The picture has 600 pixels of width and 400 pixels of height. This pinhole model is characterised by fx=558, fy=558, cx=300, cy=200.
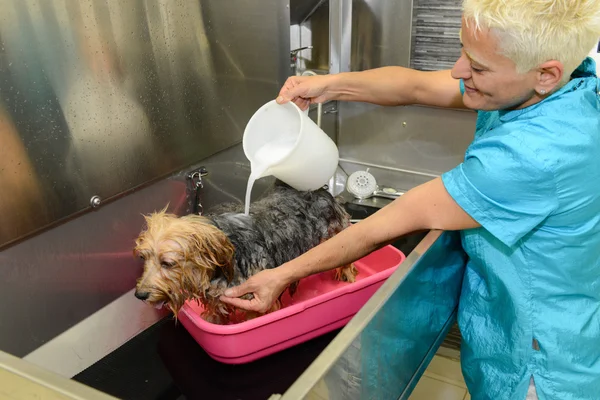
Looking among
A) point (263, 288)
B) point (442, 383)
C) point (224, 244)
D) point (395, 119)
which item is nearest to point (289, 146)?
point (224, 244)

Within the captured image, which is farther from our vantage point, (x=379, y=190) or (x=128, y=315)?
(x=379, y=190)

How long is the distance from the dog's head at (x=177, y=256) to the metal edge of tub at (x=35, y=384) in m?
0.43

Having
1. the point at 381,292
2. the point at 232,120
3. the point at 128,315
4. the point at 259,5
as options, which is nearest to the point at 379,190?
the point at 232,120

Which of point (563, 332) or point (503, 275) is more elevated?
point (503, 275)

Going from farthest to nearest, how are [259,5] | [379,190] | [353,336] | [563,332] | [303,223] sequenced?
[379,190], [259,5], [303,223], [563,332], [353,336]

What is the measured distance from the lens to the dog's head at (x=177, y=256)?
132 centimetres

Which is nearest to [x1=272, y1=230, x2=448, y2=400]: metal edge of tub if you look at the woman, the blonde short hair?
the woman

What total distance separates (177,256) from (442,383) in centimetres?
144

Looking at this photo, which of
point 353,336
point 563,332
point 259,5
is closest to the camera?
point 353,336

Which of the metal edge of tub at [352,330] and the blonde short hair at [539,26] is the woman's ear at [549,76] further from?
the metal edge of tub at [352,330]

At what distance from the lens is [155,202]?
5.65ft

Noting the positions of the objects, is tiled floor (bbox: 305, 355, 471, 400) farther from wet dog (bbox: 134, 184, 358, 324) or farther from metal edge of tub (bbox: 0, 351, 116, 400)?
metal edge of tub (bbox: 0, 351, 116, 400)

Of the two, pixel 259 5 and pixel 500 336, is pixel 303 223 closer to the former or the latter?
pixel 500 336

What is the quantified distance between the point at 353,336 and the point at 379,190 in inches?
57.1
